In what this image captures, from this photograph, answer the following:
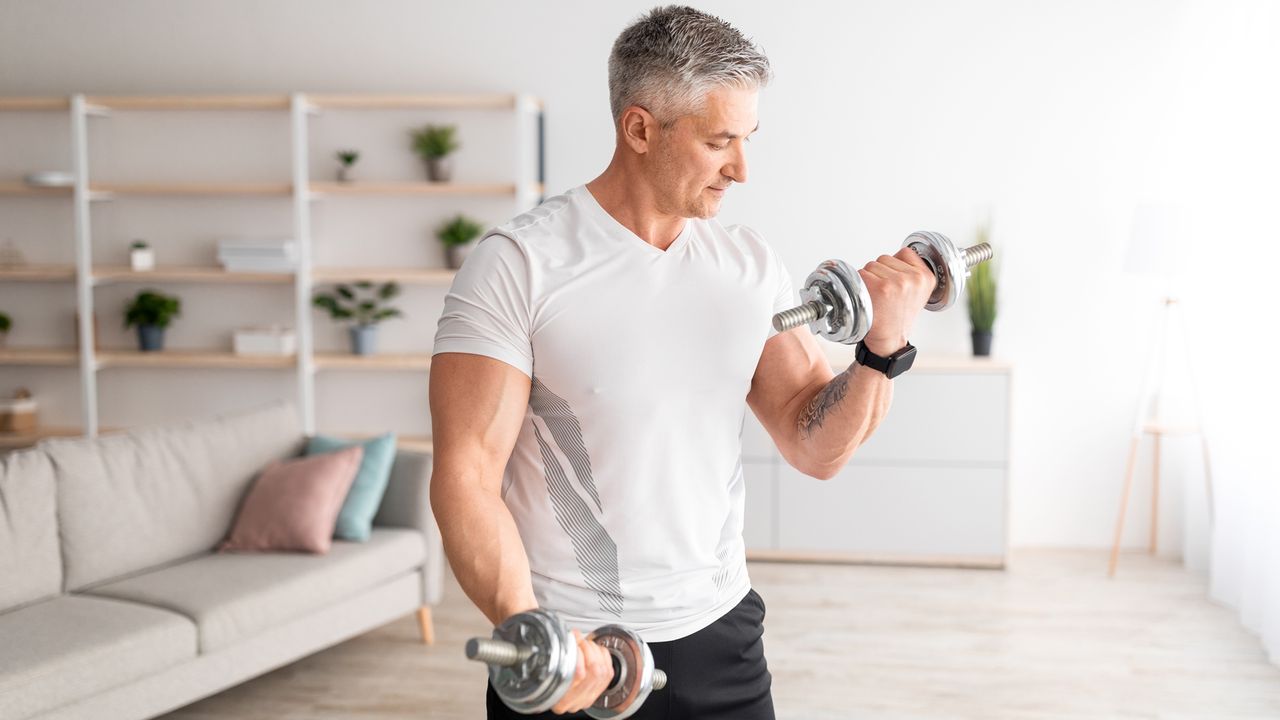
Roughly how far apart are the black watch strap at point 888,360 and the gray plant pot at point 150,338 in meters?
4.41

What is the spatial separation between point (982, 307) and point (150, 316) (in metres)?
3.60

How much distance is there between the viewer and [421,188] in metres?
4.73

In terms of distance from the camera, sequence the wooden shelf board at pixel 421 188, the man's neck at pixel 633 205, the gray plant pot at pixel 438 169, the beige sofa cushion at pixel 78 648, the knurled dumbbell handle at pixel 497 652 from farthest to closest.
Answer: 1. the gray plant pot at pixel 438 169
2. the wooden shelf board at pixel 421 188
3. the beige sofa cushion at pixel 78 648
4. the man's neck at pixel 633 205
5. the knurled dumbbell handle at pixel 497 652

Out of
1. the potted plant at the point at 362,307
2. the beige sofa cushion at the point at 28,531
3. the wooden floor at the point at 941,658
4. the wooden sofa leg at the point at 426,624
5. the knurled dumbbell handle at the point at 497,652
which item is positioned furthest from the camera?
the potted plant at the point at 362,307

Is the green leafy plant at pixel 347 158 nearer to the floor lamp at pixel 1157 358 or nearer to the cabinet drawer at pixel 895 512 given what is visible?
the cabinet drawer at pixel 895 512

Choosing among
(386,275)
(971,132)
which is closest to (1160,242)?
(971,132)

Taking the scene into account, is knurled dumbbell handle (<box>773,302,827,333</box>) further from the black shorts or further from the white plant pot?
the white plant pot

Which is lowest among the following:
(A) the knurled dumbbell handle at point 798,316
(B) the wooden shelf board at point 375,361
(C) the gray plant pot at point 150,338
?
(B) the wooden shelf board at point 375,361

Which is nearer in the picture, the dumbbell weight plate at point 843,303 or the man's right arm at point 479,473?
the man's right arm at point 479,473

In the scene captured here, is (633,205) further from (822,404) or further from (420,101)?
(420,101)

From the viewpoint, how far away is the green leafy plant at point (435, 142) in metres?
4.79

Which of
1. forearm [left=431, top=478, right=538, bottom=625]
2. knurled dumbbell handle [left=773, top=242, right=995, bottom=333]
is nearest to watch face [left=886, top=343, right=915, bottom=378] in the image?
knurled dumbbell handle [left=773, top=242, right=995, bottom=333]

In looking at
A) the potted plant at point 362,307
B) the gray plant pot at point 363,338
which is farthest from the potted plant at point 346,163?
the gray plant pot at point 363,338

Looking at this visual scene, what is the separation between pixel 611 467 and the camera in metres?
1.31
